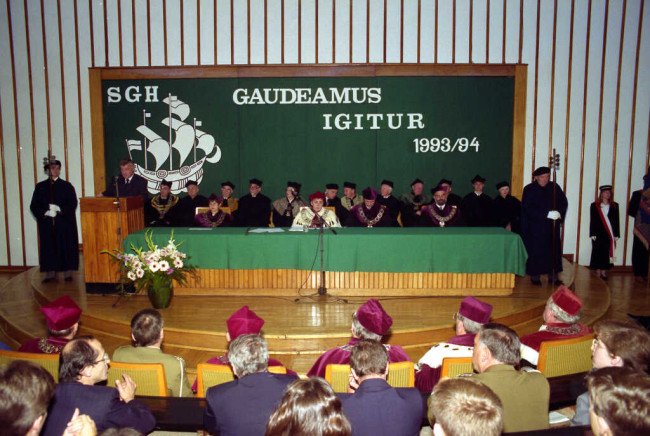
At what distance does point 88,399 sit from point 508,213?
734 cm

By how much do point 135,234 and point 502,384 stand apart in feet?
15.4

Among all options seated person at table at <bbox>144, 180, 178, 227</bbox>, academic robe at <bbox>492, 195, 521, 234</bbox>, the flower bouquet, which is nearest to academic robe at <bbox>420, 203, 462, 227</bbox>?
academic robe at <bbox>492, 195, 521, 234</bbox>

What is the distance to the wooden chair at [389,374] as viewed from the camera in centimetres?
277

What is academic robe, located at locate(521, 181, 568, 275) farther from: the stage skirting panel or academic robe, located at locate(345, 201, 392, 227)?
academic robe, located at locate(345, 201, 392, 227)

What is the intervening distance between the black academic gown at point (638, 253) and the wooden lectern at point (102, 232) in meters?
7.54

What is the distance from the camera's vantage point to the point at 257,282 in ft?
20.1

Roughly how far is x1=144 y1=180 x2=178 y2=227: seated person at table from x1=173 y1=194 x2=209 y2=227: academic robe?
93mm

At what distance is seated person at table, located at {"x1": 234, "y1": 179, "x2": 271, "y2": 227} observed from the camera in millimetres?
8500

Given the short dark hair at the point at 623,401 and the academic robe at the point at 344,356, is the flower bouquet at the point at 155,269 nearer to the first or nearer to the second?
the academic robe at the point at 344,356

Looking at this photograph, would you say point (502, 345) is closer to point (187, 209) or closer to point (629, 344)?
point (629, 344)

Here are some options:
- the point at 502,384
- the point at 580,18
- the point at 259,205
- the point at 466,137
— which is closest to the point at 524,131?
the point at 466,137

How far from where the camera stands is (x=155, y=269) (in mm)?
5250

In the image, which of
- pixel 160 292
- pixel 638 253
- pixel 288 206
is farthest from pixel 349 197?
pixel 638 253

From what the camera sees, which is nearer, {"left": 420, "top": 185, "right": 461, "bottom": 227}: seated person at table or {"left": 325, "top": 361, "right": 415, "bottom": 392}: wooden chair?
{"left": 325, "top": 361, "right": 415, "bottom": 392}: wooden chair
